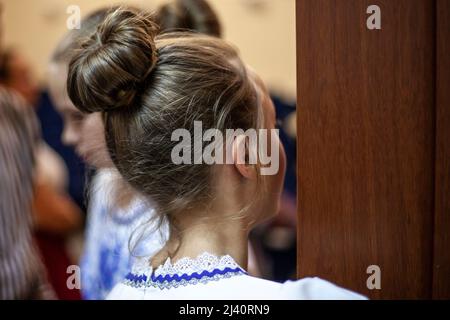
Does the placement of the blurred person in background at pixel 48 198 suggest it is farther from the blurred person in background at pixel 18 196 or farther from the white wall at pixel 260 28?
the white wall at pixel 260 28

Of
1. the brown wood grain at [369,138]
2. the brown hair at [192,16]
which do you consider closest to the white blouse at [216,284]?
the brown wood grain at [369,138]

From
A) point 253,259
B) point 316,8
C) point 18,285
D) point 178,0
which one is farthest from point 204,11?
point 18,285

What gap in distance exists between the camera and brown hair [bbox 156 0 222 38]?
3.71 feet

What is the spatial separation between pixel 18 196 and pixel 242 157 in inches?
32.9

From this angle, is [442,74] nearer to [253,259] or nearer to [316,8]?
[316,8]

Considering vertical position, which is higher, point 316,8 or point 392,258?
point 316,8

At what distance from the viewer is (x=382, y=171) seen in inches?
42.8

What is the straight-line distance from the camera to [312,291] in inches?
35.3

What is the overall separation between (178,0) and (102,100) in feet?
1.41

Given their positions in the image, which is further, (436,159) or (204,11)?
(204,11)

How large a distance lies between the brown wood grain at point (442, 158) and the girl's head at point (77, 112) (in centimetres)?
63

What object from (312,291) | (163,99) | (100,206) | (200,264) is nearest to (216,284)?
(200,264)
